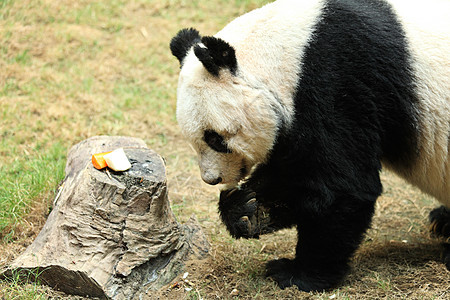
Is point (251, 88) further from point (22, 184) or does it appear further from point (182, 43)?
point (22, 184)

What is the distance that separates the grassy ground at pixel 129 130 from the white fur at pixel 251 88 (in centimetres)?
128

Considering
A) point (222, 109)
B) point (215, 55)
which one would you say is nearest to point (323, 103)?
point (222, 109)

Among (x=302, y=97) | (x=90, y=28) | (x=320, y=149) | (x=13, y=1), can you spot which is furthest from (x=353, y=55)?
(x=13, y=1)

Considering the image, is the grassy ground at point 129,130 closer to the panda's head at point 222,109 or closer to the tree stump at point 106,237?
the tree stump at point 106,237

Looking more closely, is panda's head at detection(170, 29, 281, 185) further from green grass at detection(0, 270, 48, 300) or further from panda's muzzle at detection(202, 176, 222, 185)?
green grass at detection(0, 270, 48, 300)

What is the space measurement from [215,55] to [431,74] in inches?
63.6

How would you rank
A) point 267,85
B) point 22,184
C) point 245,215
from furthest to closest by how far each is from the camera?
point 22,184, point 245,215, point 267,85

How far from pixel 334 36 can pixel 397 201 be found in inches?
114

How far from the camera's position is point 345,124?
11.9 feet

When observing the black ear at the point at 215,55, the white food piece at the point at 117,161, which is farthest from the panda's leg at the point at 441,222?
the white food piece at the point at 117,161

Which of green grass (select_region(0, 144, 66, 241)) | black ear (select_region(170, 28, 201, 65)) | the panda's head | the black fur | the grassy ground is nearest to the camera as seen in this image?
the panda's head

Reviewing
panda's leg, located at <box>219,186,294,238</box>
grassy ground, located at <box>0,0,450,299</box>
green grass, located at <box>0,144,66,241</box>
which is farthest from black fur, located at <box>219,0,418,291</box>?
green grass, located at <box>0,144,66,241</box>

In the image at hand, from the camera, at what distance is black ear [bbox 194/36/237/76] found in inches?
131

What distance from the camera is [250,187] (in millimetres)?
4242
